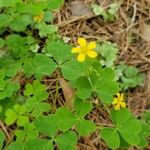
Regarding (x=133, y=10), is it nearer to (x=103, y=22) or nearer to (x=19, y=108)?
(x=103, y=22)

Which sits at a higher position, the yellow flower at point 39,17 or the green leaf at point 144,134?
→ the yellow flower at point 39,17

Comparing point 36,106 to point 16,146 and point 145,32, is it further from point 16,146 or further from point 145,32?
point 145,32

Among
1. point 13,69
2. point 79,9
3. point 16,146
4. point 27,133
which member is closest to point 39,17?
point 79,9

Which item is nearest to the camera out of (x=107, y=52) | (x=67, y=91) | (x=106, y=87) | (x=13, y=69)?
(x=106, y=87)

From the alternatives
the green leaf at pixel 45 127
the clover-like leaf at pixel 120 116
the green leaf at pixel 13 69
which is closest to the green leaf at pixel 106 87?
the clover-like leaf at pixel 120 116

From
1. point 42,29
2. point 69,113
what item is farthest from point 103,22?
point 69,113

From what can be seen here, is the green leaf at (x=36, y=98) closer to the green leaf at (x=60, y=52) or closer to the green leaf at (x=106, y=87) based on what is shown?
the green leaf at (x=60, y=52)

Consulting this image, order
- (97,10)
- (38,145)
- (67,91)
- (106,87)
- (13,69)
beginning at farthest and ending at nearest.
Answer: (97,10)
(67,91)
(13,69)
(106,87)
(38,145)
